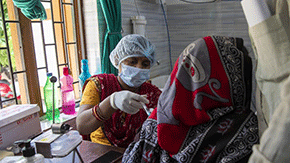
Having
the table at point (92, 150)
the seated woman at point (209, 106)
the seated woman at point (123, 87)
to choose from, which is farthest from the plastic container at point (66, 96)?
the seated woman at point (209, 106)

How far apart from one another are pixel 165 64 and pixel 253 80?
2.58 metres

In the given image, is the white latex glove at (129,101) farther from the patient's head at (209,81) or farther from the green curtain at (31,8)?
the green curtain at (31,8)

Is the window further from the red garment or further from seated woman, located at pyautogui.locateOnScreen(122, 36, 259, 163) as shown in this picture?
seated woman, located at pyautogui.locateOnScreen(122, 36, 259, 163)

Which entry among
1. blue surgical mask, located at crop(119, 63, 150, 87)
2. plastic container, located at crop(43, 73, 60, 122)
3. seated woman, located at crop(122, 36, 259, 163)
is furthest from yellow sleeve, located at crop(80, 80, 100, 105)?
seated woman, located at crop(122, 36, 259, 163)

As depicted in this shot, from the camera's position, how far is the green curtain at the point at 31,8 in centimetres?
149

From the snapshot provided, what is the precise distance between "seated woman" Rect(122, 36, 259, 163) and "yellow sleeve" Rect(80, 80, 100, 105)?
33.9 inches

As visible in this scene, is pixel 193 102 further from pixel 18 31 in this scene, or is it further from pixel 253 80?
pixel 18 31

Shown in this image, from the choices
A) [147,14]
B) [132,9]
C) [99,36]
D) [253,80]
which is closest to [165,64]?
[147,14]

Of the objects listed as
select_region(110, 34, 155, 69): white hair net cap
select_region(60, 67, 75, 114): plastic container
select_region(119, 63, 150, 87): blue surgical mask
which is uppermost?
select_region(110, 34, 155, 69): white hair net cap

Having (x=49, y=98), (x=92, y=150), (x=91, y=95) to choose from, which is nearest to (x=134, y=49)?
(x=91, y=95)

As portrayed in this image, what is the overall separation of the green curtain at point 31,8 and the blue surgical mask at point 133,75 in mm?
676

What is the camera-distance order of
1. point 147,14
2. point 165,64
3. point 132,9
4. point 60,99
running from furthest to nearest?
point 165,64 → point 147,14 → point 132,9 → point 60,99

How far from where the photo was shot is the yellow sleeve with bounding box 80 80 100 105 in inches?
53.8

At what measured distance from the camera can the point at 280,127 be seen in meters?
0.32
